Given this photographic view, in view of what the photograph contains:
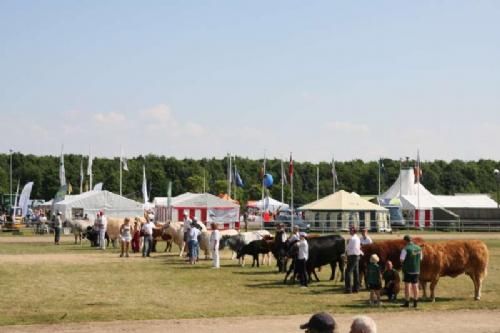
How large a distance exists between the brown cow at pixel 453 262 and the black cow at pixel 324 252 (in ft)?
17.1

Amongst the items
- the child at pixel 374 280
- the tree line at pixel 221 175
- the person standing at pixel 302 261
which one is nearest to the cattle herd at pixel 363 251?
the person standing at pixel 302 261

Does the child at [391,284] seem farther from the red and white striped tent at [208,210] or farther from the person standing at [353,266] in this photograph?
the red and white striped tent at [208,210]

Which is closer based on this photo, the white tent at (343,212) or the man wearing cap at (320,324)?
the man wearing cap at (320,324)

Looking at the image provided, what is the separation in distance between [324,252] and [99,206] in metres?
36.5

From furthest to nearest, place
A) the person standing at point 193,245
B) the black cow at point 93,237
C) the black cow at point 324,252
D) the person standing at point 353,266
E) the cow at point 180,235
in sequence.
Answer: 1. the black cow at point 93,237
2. the cow at point 180,235
3. the person standing at point 193,245
4. the black cow at point 324,252
5. the person standing at point 353,266

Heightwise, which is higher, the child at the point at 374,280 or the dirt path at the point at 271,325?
the child at the point at 374,280

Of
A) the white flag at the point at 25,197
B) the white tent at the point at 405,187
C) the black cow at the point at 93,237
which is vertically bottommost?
the black cow at the point at 93,237

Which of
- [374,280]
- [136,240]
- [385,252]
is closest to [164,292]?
[374,280]

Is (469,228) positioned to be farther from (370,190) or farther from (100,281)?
(370,190)

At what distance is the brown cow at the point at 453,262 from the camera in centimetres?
2219

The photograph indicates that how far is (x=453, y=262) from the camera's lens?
73.8 feet

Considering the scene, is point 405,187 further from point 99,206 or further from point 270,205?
point 99,206

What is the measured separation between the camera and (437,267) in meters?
22.1

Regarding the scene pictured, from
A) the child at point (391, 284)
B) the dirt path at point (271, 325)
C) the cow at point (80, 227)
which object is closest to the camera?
the dirt path at point (271, 325)
